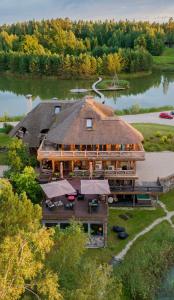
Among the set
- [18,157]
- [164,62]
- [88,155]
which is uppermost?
[88,155]

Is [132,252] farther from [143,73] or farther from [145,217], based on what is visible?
[143,73]

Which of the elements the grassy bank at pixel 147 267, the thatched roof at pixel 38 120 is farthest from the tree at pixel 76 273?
the thatched roof at pixel 38 120

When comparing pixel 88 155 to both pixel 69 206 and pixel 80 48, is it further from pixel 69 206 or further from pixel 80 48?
pixel 80 48

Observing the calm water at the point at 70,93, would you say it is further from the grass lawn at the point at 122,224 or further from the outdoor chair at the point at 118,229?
the outdoor chair at the point at 118,229

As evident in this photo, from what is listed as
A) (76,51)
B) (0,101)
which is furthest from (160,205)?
(76,51)

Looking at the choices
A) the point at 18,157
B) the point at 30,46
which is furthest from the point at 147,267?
the point at 30,46
